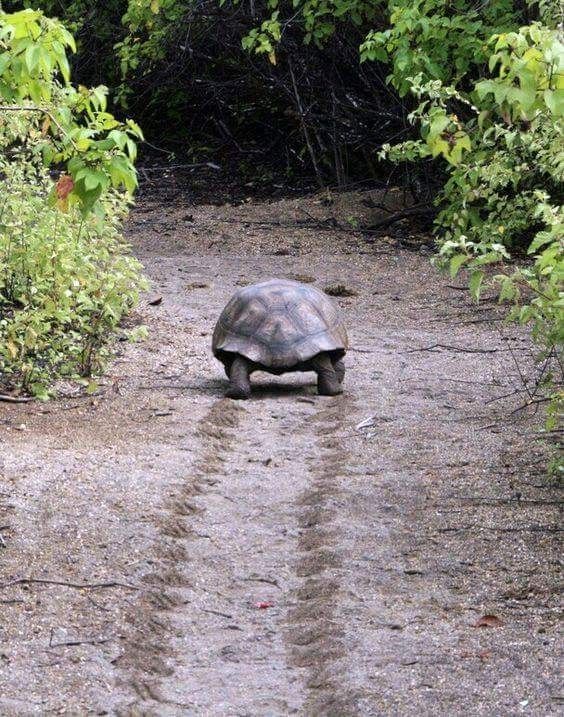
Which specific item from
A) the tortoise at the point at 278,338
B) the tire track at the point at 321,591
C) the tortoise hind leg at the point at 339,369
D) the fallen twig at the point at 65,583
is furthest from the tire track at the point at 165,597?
the tortoise hind leg at the point at 339,369

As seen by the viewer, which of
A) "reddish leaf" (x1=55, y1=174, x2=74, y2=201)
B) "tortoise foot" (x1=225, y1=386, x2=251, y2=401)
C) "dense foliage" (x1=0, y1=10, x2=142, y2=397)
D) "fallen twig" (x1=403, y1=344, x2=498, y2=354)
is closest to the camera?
"reddish leaf" (x1=55, y1=174, x2=74, y2=201)

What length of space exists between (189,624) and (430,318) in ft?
17.8

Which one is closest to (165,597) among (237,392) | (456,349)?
(237,392)

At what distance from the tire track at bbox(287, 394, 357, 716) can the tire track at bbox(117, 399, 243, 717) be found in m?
0.38

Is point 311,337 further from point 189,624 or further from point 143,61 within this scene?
point 143,61

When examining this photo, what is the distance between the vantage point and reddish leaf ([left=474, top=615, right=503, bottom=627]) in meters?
3.79

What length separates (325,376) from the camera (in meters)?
6.88

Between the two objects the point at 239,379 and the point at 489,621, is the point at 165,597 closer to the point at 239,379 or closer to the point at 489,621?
the point at 489,621

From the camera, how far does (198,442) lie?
5.86 m

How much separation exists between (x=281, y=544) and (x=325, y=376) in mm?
2366

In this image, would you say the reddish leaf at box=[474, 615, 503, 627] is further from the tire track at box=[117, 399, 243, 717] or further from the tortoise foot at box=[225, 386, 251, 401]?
the tortoise foot at box=[225, 386, 251, 401]

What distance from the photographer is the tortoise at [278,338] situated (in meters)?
6.84

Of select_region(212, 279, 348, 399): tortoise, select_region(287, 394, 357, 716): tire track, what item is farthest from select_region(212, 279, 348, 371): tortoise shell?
select_region(287, 394, 357, 716): tire track

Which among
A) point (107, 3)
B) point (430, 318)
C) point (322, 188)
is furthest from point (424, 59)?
point (107, 3)
